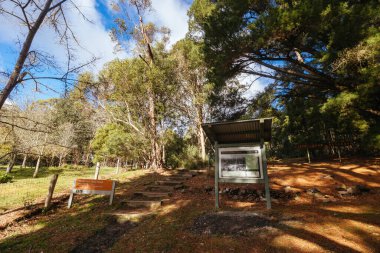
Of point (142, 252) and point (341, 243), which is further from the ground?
point (341, 243)

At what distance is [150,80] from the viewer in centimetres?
1338

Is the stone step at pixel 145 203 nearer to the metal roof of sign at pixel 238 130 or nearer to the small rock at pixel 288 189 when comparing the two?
the metal roof of sign at pixel 238 130

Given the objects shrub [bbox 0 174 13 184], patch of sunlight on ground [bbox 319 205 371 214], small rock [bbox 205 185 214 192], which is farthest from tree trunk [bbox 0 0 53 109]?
shrub [bbox 0 174 13 184]

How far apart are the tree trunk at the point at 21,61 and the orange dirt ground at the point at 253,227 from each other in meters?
3.35

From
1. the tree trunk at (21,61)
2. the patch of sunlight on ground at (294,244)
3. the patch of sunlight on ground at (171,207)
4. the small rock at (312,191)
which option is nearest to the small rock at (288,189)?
the small rock at (312,191)

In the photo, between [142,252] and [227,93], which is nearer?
[142,252]

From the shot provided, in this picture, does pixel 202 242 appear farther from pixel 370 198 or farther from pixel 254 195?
pixel 370 198

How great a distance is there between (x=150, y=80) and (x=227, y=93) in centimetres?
543

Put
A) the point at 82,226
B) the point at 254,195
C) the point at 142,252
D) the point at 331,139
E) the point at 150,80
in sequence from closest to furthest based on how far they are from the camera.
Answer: the point at 142,252 → the point at 82,226 → the point at 254,195 → the point at 331,139 → the point at 150,80

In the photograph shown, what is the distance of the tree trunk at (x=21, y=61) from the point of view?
4.28 meters

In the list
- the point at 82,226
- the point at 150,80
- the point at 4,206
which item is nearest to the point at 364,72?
the point at 82,226

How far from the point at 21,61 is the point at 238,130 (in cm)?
573

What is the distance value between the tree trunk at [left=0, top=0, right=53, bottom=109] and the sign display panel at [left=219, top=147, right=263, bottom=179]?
5.42m

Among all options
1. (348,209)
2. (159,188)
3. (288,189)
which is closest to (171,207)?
(159,188)
